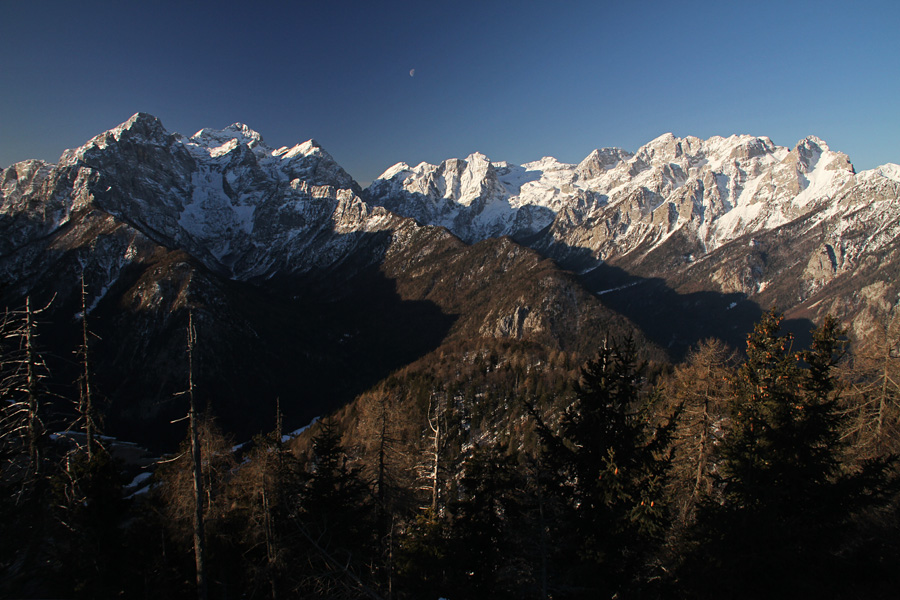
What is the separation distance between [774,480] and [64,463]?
32036 mm

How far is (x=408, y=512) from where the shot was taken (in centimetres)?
2595

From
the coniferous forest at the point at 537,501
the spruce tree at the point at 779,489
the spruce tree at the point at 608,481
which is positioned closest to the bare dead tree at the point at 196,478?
the coniferous forest at the point at 537,501

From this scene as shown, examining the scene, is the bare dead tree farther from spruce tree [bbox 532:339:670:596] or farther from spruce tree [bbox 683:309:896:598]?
spruce tree [bbox 683:309:896:598]

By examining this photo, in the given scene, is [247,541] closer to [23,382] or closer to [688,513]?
[23,382]

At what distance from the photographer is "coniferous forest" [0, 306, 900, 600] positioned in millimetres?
13570

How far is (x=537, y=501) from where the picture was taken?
51.1ft

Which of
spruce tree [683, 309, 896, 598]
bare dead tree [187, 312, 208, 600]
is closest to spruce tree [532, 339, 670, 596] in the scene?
spruce tree [683, 309, 896, 598]

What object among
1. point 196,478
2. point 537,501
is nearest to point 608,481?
point 537,501

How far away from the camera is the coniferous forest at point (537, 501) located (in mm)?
13570

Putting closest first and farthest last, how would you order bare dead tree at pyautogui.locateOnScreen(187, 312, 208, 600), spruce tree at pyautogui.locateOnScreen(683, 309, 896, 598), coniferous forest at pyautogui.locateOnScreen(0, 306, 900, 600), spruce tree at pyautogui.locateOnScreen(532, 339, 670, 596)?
spruce tree at pyautogui.locateOnScreen(683, 309, 896, 598)
coniferous forest at pyautogui.locateOnScreen(0, 306, 900, 600)
spruce tree at pyautogui.locateOnScreen(532, 339, 670, 596)
bare dead tree at pyautogui.locateOnScreen(187, 312, 208, 600)

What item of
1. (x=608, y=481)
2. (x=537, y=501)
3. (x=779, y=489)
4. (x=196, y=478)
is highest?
(x=196, y=478)

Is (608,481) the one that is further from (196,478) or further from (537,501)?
(196,478)

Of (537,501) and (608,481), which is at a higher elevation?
(608,481)

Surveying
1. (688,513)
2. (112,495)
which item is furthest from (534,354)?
(112,495)
